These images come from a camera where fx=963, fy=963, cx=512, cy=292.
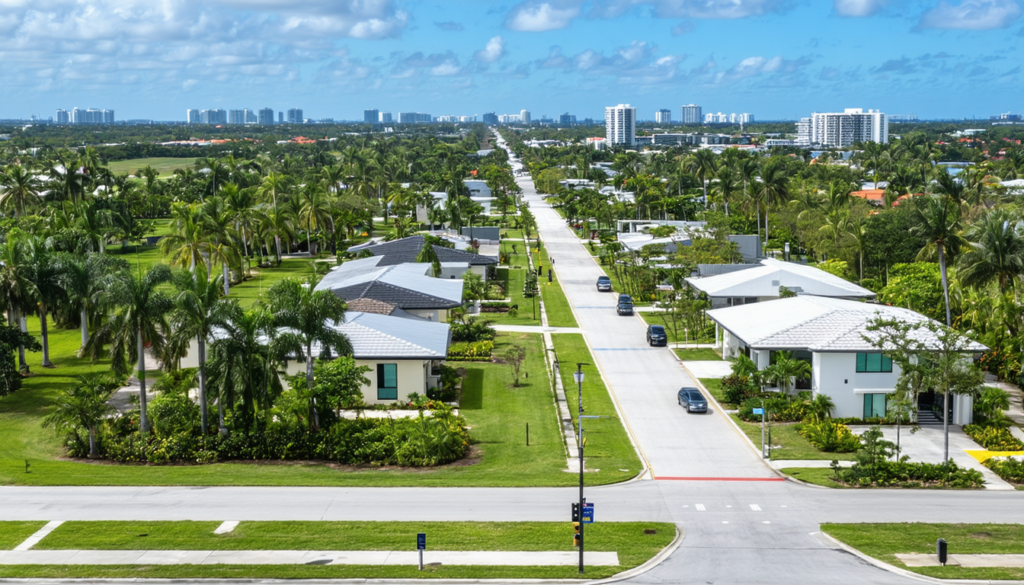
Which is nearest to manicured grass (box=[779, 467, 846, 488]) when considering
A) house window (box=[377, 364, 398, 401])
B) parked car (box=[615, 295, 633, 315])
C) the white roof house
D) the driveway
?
the driveway

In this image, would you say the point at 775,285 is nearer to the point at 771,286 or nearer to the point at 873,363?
the point at 771,286

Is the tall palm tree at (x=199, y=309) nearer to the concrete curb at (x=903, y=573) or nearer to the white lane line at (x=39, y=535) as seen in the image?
the white lane line at (x=39, y=535)

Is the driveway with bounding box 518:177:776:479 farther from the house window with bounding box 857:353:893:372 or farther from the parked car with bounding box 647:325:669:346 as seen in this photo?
the house window with bounding box 857:353:893:372

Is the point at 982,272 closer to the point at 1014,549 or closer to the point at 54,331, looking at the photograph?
the point at 1014,549

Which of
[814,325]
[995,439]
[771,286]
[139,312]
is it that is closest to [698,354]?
[771,286]

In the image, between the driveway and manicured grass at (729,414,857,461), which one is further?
manicured grass at (729,414,857,461)

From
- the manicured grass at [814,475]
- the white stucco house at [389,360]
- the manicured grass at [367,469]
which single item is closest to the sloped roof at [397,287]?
the white stucco house at [389,360]
